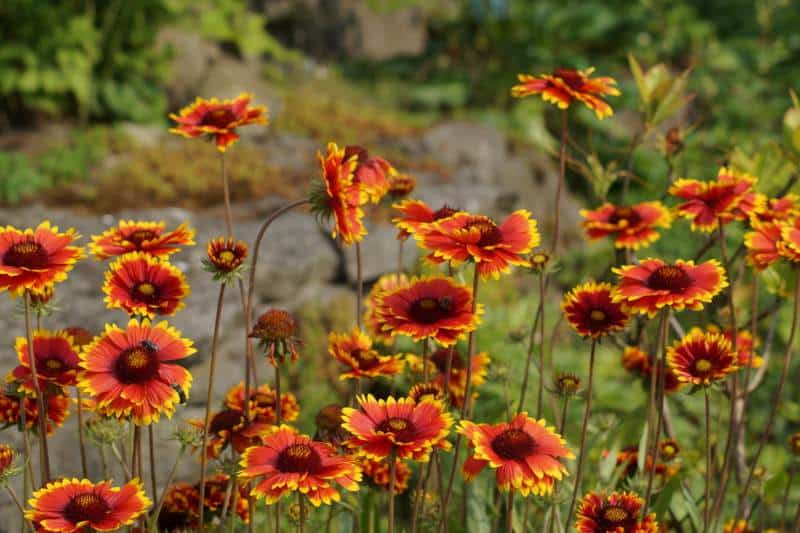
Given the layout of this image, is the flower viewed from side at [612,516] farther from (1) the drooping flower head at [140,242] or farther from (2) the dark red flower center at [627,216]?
(1) the drooping flower head at [140,242]

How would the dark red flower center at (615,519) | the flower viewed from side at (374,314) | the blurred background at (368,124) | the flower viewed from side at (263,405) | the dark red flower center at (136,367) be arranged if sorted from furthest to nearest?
the blurred background at (368,124) < the flower viewed from side at (374,314) < the flower viewed from side at (263,405) < the dark red flower center at (615,519) < the dark red flower center at (136,367)

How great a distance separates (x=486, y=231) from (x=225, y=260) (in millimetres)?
426

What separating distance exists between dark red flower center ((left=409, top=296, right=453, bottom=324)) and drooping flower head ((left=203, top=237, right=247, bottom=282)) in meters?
0.29

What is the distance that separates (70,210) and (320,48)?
4.09 m

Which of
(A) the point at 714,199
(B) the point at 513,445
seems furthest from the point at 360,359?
(A) the point at 714,199

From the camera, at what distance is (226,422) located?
1.75 m

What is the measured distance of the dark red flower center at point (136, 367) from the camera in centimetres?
149

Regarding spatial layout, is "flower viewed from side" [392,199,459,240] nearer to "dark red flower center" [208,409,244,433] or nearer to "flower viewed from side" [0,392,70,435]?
"dark red flower center" [208,409,244,433]

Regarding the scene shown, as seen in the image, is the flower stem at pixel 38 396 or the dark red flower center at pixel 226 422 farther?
the dark red flower center at pixel 226 422

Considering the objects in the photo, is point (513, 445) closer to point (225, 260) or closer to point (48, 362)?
point (225, 260)

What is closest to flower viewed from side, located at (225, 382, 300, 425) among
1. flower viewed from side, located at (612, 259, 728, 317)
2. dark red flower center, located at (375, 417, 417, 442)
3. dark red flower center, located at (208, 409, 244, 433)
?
dark red flower center, located at (208, 409, 244, 433)

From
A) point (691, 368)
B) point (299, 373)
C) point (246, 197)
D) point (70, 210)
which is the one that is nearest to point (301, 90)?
point (246, 197)

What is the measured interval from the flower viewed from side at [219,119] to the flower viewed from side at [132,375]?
18.3 inches

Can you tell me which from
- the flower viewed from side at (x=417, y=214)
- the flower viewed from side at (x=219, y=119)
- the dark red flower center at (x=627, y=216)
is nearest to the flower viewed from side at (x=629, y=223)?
the dark red flower center at (x=627, y=216)
